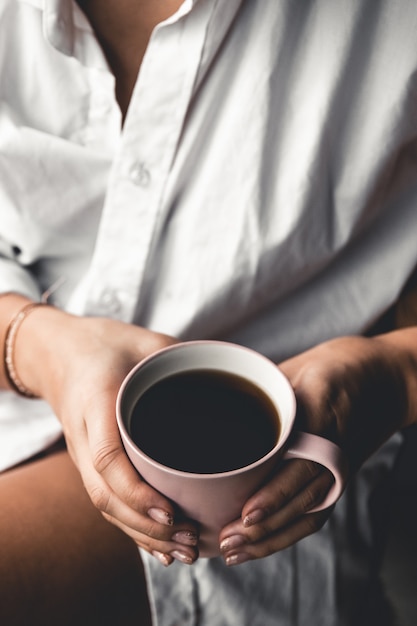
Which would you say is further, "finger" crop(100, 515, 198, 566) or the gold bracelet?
the gold bracelet

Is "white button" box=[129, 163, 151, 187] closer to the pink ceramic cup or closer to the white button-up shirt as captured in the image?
the white button-up shirt

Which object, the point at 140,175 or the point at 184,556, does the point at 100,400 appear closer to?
the point at 184,556

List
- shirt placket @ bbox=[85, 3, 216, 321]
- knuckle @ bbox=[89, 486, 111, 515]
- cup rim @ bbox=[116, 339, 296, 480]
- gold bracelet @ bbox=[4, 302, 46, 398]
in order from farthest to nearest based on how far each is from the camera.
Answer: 1. gold bracelet @ bbox=[4, 302, 46, 398]
2. shirt placket @ bbox=[85, 3, 216, 321]
3. knuckle @ bbox=[89, 486, 111, 515]
4. cup rim @ bbox=[116, 339, 296, 480]

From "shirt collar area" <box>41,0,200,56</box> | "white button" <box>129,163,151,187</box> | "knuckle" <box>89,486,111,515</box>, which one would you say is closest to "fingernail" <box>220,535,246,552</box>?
"knuckle" <box>89,486,111,515</box>

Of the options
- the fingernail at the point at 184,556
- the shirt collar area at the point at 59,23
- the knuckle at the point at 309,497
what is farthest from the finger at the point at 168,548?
the shirt collar area at the point at 59,23

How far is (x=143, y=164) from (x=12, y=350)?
29cm

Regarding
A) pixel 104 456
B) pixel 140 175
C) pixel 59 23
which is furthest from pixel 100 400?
pixel 59 23

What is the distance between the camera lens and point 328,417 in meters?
0.54

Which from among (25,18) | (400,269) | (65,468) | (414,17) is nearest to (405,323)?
(400,269)

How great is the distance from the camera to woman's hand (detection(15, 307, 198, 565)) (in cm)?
47

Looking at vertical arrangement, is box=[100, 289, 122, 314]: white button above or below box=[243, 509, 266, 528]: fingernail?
below

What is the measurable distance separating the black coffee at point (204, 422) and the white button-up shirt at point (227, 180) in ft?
0.66

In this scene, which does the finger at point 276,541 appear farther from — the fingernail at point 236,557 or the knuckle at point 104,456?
the knuckle at point 104,456

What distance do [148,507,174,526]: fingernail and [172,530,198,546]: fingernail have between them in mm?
17
